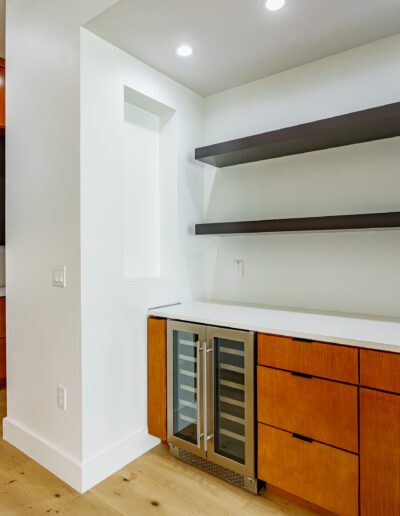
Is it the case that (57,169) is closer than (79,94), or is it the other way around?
(79,94)

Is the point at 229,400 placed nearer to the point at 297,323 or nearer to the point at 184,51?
the point at 297,323

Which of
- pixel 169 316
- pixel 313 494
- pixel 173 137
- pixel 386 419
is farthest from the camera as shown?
pixel 173 137

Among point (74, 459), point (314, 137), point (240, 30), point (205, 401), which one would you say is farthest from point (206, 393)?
point (240, 30)

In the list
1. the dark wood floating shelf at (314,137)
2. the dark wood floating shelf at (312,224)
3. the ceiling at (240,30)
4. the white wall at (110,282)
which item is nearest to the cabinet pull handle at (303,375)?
the dark wood floating shelf at (312,224)

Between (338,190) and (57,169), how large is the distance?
1.65 m

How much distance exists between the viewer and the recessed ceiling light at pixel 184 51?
6.62ft

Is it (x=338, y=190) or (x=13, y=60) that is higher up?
(x=13, y=60)

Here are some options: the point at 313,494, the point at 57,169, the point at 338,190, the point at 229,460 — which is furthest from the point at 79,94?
the point at 313,494

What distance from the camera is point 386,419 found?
4.55 feet

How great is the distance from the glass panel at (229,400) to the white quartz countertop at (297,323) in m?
0.15

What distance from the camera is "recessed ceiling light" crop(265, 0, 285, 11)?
164cm

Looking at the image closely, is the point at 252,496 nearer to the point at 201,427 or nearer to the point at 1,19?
the point at 201,427

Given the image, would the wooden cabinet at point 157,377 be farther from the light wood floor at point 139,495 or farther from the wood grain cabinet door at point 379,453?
the wood grain cabinet door at point 379,453

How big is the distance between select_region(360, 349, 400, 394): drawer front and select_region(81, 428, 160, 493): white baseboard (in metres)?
1.38
